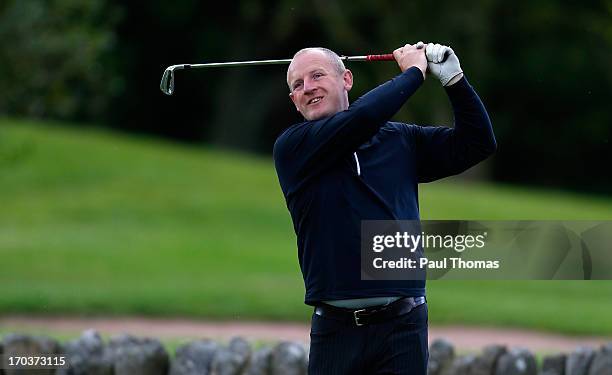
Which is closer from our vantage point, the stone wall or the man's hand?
the man's hand

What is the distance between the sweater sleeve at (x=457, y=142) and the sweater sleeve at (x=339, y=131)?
12.0 inches

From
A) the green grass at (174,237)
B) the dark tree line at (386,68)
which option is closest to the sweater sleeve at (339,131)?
the green grass at (174,237)

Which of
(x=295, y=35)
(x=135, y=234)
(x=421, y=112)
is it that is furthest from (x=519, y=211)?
(x=295, y=35)

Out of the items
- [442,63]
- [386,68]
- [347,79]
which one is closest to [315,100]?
[347,79]

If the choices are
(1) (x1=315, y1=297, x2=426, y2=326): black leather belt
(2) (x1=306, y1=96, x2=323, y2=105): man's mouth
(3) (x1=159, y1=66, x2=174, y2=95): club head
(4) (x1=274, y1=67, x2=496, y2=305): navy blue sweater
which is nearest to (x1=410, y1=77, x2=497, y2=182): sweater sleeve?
(4) (x1=274, y1=67, x2=496, y2=305): navy blue sweater

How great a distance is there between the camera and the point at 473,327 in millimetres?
11719

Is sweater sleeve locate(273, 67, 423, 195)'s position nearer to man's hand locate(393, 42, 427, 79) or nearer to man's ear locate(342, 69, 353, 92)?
man's hand locate(393, 42, 427, 79)

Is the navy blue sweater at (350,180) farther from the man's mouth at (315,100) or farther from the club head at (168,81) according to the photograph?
the club head at (168,81)

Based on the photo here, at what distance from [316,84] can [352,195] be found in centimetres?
45

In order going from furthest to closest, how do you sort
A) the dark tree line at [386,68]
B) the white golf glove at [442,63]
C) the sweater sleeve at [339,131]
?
the dark tree line at [386,68] < the white golf glove at [442,63] < the sweater sleeve at [339,131]

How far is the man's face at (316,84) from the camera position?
4613mm

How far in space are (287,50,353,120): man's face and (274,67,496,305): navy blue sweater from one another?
8 cm

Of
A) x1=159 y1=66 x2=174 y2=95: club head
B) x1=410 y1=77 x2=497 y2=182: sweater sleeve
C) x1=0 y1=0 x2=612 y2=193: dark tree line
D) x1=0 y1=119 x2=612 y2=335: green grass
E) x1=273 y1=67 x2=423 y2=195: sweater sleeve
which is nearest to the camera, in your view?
x1=273 y1=67 x2=423 y2=195: sweater sleeve

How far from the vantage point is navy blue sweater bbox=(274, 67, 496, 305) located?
4445 millimetres
